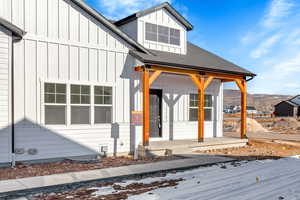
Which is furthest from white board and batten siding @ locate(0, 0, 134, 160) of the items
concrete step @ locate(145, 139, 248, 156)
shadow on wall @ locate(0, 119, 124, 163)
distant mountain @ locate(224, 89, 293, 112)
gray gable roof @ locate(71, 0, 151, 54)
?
distant mountain @ locate(224, 89, 293, 112)

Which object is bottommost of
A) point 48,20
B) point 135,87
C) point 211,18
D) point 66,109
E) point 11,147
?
point 11,147

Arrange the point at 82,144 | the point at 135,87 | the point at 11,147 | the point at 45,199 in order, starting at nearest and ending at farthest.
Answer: the point at 45,199
the point at 11,147
the point at 82,144
the point at 135,87

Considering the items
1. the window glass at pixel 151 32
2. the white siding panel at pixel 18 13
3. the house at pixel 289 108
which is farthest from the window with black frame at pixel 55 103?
the house at pixel 289 108

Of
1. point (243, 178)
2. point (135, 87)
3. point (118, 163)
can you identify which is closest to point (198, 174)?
point (243, 178)

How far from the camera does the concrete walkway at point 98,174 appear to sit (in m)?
5.87

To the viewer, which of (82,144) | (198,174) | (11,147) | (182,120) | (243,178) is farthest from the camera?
(182,120)

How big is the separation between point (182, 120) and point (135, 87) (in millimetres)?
A: 3311

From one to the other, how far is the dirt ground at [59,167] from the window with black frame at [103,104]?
144 centimetres

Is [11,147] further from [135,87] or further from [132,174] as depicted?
[135,87]

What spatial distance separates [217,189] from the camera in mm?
5809

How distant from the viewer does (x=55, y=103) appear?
8930 mm

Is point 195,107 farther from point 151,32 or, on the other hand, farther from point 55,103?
point 55,103

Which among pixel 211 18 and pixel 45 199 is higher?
pixel 211 18

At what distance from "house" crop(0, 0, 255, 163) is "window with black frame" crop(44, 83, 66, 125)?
0.03m
